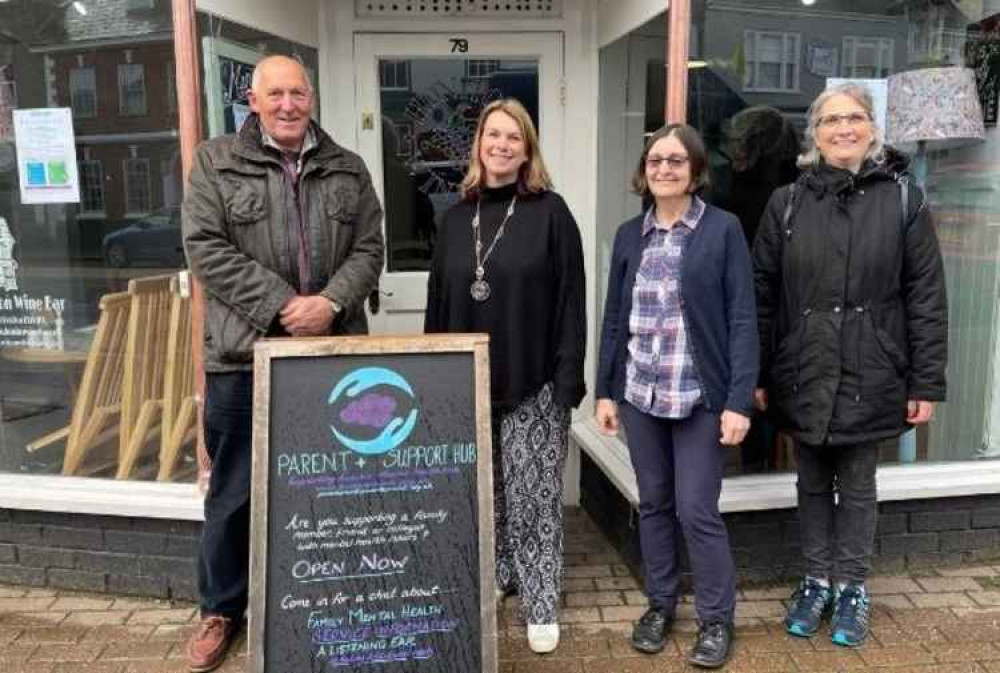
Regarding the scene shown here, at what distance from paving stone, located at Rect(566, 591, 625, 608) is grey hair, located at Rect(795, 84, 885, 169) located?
176 centimetres

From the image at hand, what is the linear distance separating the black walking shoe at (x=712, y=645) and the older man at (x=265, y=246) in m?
1.55

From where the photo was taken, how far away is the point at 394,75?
3.97 m

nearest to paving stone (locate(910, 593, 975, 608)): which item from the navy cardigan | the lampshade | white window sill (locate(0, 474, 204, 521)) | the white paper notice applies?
the navy cardigan

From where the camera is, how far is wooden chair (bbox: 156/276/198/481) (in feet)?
11.3

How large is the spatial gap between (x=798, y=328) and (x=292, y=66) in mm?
1829

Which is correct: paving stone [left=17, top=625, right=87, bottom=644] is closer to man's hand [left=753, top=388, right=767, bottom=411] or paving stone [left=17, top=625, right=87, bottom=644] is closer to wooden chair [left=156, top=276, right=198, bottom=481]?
wooden chair [left=156, top=276, right=198, bottom=481]

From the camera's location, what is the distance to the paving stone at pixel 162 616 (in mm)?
3293

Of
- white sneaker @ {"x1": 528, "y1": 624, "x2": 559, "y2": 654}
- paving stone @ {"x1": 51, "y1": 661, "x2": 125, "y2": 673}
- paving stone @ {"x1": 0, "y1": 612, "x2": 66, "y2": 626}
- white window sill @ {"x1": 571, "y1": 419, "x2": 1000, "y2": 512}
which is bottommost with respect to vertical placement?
paving stone @ {"x1": 51, "y1": 661, "x2": 125, "y2": 673}

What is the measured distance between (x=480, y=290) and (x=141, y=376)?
155 cm

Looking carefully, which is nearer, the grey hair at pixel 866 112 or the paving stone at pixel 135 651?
the grey hair at pixel 866 112

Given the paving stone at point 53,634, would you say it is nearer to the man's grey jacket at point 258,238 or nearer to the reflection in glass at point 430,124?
the man's grey jacket at point 258,238

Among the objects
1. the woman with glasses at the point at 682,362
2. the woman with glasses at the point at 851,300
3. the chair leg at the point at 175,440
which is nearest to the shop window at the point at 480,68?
the woman with glasses at the point at 682,362

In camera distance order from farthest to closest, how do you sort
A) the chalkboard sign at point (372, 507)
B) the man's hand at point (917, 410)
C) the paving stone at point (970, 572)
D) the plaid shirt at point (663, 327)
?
the paving stone at point (970, 572) → the man's hand at point (917, 410) → the plaid shirt at point (663, 327) → the chalkboard sign at point (372, 507)

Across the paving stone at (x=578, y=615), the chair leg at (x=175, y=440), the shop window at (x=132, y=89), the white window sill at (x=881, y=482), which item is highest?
the shop window at (x=132, y=89)
